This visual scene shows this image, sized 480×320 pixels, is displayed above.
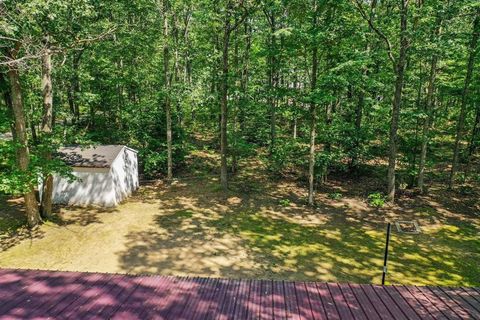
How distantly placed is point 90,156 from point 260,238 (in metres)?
11.9

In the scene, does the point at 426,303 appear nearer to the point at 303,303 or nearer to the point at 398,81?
the point at 303,303

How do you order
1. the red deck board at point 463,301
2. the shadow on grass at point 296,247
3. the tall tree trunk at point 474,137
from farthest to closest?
the tall tree trunk at point 474,137 → the shadow on grass at point 296,247 → the red deck board at point 463,301

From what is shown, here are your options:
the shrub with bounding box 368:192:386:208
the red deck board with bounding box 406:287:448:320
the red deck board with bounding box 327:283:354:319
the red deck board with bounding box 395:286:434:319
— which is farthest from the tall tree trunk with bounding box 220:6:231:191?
the red deck board with bounding box 406:287:448:320

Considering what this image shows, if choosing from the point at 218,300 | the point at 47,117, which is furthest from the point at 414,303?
the point at 47,117

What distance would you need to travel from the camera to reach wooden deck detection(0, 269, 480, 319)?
20.8 feet

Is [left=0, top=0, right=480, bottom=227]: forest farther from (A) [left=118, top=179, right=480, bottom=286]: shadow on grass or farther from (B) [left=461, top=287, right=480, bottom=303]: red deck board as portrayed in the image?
(B) [left=461, top=287, right=480, bottom=303]: red deck board

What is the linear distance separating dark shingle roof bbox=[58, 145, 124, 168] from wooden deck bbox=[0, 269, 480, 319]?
11373 mm

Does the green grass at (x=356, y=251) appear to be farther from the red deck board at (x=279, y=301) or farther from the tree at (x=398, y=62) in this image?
the red deck board at (x=279, y=301)

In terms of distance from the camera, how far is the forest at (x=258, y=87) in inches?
562

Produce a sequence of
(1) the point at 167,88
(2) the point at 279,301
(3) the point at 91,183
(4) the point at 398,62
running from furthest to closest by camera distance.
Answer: (1) the point at 167,88 → (3) the point at 91,183 → (4) the point at 398,62 → (2) the point at 279,301

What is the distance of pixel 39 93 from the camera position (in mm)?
22625

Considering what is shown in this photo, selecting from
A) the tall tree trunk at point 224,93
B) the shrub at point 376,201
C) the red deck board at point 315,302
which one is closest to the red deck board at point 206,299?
the red deck board at point 315,302

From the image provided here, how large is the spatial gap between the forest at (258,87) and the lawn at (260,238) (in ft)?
5.14

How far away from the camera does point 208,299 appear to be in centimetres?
688
